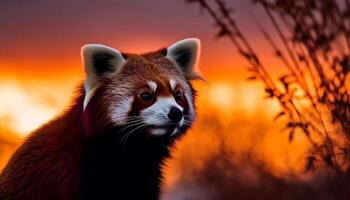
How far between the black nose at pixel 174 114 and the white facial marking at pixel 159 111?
0.09 ft

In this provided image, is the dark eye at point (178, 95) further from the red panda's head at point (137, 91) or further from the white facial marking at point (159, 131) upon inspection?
the white facial marking at point (159, 131)

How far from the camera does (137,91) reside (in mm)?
4570

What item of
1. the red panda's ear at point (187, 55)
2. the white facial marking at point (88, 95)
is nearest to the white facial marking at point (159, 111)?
the white facial marking at point (88, 95)

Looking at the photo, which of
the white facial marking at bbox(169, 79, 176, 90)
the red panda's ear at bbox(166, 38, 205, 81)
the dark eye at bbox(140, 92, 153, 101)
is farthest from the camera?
the red panda's ear at bbox(166, 38, 205, 81)

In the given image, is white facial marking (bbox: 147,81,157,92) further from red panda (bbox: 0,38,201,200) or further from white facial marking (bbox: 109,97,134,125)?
white facial marking (bbox: 109,97,134,125)

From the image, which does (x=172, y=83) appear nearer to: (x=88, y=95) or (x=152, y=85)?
(x=152, y=85)

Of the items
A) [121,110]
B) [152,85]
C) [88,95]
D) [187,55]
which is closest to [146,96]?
[152,85]

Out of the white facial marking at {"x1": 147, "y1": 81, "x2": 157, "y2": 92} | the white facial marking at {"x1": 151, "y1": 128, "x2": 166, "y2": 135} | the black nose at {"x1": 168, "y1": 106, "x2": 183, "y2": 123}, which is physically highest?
the white facial marking at {"x1": 147, "y1": 81, "x2": 157, "y2": 92}

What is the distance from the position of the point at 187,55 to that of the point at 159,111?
102 cm

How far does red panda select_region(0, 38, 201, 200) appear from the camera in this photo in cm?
452

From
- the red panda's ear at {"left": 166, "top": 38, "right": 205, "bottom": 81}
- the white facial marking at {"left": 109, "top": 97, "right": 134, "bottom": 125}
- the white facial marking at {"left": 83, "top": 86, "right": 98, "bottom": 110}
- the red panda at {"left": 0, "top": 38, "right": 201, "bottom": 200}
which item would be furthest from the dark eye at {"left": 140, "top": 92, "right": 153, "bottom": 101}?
the red panda's ear at {"left": 166, "top": 38, "right": 205, "bottom": 81}

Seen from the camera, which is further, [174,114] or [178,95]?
[178,95]

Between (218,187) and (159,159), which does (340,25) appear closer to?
(159,159)

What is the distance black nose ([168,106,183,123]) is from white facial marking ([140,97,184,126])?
0.03 m
